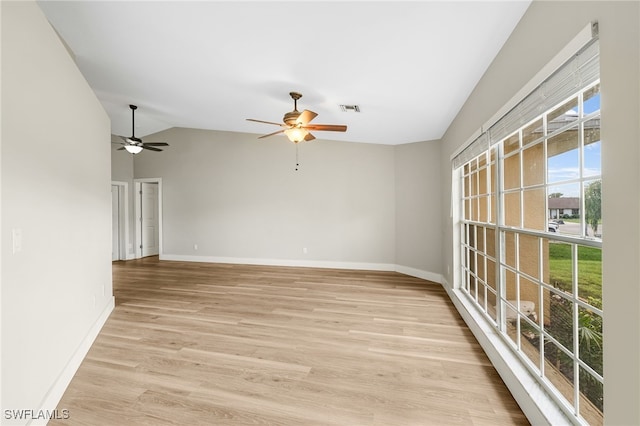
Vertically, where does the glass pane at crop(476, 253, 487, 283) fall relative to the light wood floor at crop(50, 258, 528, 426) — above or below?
above

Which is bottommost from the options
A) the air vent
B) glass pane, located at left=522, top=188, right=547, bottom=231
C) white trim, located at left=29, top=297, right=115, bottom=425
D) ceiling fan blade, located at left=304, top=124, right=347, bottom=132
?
white trim, located at left=29, top=297, right=115, bottom=425

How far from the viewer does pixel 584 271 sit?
1.39m

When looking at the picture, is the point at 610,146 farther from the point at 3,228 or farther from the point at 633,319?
the point at 3,228

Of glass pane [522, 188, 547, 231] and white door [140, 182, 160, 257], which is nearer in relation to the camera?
glass pane [522, 188, 547, 231]

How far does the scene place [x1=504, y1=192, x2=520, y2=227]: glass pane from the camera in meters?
2.19

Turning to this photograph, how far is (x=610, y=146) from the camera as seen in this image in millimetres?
1063

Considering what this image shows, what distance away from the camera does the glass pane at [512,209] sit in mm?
2190

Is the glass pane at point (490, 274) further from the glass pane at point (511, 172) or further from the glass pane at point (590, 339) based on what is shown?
the glass pane at point (590, 339)

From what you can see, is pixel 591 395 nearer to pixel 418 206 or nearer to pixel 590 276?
pixel 590 276

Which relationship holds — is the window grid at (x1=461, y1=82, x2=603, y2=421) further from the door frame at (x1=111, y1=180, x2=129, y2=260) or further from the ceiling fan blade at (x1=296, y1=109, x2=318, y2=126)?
the door frame at (x1=111, y1=180, x2=129, y2=260)

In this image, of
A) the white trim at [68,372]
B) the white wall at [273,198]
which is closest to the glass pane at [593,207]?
the white trim at [68,372]

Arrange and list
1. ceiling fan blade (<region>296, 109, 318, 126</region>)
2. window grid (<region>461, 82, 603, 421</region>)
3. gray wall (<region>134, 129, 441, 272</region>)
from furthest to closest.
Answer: gray wall (<region>134, 129, 441, 272</region>)
ceiling fan blade (<region>296, 109, 318, 126</region>)
window grid (<region>461, 82, 603, 421</region>)

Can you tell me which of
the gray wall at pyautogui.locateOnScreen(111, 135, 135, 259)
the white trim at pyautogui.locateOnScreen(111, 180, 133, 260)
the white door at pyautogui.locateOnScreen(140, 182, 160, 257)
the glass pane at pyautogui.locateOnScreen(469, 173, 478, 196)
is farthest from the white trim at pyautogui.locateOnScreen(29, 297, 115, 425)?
the white door at pyautogui.locateOnScreen(140, 182, 160, 257)

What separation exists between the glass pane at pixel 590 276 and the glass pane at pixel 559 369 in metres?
0.42
